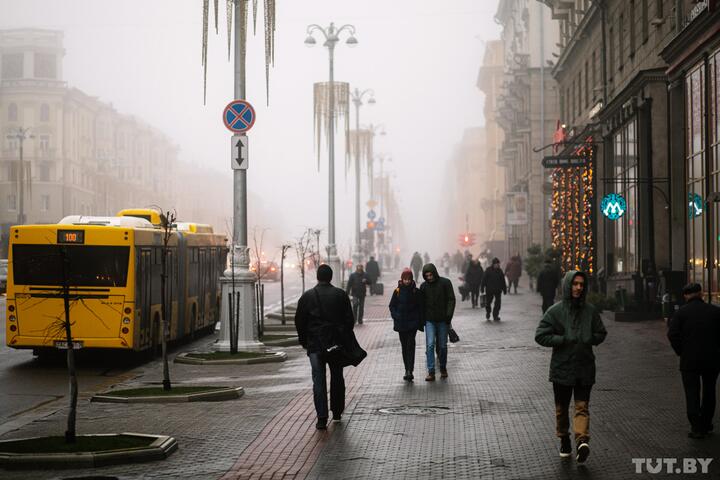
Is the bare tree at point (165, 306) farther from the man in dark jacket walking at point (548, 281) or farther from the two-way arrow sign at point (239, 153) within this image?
the man in dark jacket walking at point (548, 281)

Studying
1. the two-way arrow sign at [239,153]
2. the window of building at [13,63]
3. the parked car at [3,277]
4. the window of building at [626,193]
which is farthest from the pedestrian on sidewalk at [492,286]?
the window of building at [13,63]

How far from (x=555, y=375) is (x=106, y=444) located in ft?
14.1

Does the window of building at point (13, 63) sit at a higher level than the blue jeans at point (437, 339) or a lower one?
higher

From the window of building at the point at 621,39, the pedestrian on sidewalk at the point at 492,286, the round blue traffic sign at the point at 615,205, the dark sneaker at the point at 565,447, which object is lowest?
the dark sneaker at the point at 565,447

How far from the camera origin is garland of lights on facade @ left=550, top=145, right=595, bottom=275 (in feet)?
145

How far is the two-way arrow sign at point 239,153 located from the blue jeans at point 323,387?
36.1 ft

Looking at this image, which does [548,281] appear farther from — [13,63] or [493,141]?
[13,63]

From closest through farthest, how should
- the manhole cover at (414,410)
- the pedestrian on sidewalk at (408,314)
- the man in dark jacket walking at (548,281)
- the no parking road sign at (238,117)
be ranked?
the manhole cover at (414,410), the pedestrian on sidewalk at (408,314), the no parking road sign at (238,117), the man in dark jacket walking at (548,281)

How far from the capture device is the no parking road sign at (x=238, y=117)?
24453 mm

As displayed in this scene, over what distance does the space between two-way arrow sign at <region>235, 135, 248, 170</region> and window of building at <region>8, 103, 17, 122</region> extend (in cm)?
10594

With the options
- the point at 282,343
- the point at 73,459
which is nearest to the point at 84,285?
the point at 282,343

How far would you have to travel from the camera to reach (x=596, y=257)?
4425cm

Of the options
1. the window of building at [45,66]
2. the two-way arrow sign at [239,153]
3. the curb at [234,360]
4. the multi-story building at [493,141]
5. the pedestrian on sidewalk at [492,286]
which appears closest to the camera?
the curb at [234,360]

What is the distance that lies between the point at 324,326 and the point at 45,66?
12369cm
